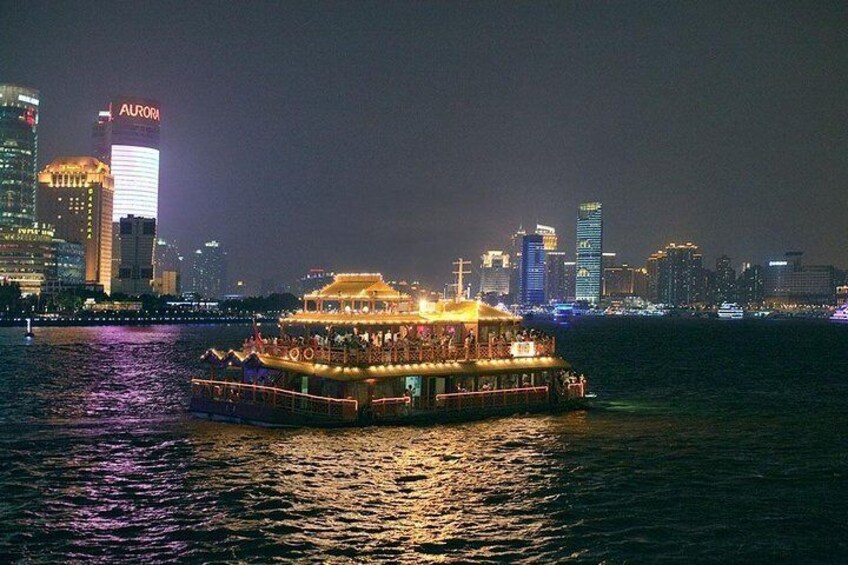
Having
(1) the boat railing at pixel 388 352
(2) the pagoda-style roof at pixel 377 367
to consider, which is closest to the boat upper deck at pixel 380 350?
(1) the boat railing at pixel 388 352

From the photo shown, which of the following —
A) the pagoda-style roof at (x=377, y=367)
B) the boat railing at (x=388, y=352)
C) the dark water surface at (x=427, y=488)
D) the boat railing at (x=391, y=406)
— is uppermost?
the boat railing at (x=388, y=352)

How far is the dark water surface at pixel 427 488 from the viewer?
28141 mm

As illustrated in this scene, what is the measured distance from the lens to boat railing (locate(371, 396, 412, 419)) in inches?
1812

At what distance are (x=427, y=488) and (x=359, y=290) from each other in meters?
18.5

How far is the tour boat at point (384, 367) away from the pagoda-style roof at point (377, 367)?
0.06 metres

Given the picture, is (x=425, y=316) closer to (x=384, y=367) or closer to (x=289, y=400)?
(x=384, y=367)

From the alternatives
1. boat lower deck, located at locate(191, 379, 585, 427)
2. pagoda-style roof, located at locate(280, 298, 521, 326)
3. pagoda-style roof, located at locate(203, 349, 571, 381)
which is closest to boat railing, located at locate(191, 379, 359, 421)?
boat lower deck, located at locate(191, 379, 585, 427)

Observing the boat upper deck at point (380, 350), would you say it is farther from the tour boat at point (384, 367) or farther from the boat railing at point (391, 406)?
the boat railing at point (391, 406)

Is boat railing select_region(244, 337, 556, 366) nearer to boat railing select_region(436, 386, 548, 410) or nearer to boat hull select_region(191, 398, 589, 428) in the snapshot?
boat railing select_region(436, 386, 548, 410)

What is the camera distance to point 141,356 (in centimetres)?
10825

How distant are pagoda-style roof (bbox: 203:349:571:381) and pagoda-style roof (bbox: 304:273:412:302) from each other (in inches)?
206

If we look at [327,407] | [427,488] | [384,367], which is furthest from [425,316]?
[427,488]

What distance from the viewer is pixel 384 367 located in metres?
46.3

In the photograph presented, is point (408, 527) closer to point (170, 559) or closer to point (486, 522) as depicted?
point (486, 522)
